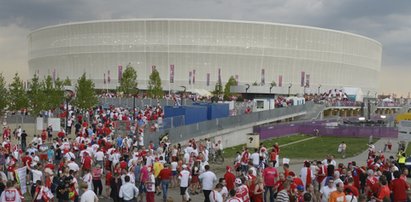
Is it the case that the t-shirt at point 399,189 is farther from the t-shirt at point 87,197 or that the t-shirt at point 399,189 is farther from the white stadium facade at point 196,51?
the white stadium facade at point 196,51

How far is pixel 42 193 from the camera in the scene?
12.6 metres

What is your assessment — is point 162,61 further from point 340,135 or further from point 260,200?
point 260,200

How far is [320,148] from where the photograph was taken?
3797 centimetres

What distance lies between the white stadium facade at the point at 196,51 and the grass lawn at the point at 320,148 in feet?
236

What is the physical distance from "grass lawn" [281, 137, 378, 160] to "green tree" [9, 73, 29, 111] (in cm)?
2634

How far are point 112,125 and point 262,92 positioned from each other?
75204mm

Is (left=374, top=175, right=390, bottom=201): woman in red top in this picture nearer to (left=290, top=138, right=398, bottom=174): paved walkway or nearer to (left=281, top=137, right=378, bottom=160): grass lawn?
(left=290, top=138, right=398, bottom=174): paved walkway

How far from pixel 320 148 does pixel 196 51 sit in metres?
86.6

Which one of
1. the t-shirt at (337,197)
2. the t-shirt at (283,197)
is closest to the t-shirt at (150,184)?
the t-shirt at (283,197)

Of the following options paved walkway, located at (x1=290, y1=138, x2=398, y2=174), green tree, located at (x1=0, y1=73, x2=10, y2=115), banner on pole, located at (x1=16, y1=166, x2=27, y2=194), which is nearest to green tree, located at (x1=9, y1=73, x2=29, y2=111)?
green tree, located at (x1=0, y1=73, x2=10, y2=115)

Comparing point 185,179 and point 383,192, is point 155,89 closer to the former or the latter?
point 185,179

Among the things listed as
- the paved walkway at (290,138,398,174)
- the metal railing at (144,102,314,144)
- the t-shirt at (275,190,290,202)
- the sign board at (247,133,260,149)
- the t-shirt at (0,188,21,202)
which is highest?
the t-shirt at (275,190,290,202)

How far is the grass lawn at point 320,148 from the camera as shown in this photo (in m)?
33.5

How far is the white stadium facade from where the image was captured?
121812 mm
